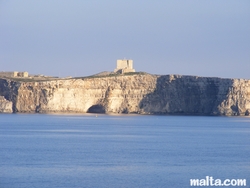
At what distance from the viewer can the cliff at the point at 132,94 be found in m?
113

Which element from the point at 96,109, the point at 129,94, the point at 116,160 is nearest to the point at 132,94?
the point at 129,94

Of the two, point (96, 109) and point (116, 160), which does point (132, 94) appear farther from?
point (116, 160)

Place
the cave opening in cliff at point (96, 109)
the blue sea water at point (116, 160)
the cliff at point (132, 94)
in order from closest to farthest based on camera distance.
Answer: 1. the blue sea water at point (116, 160)
2. the cliff at point (132, 94)
3. the cave opening in cliff at point (96, 109)

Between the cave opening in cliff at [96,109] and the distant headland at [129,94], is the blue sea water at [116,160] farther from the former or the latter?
the cave opening in cliff at [96,109]

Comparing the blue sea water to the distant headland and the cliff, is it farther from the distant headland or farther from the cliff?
the distant headland

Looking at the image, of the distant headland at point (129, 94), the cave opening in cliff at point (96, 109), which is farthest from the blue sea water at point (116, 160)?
the cave opening in cliff at point (96, 109)

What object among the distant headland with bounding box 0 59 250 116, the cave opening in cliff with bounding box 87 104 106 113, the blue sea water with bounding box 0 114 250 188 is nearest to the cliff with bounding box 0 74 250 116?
the distant headland with bounding box 0 59 250 116

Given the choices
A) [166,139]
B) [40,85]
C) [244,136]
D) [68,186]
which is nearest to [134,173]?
[68,186]

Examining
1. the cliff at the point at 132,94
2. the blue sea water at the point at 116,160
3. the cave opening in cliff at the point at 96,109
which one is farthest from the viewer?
the cave opening in cliff at the point at 96,109

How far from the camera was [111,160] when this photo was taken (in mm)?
41531

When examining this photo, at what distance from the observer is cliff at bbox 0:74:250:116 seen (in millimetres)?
113062

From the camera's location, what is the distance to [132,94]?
116938 mm

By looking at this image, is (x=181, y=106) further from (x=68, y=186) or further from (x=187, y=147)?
(x=68, y=186)

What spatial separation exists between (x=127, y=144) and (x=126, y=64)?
8451cm
